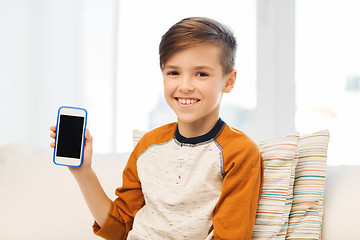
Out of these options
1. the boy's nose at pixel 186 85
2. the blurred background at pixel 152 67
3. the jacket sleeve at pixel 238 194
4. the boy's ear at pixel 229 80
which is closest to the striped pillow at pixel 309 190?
the jacket sleeve at pixel 238 194

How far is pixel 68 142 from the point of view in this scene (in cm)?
114

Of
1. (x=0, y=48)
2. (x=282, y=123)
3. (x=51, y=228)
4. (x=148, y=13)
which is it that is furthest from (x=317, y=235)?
(x=0, y=48)

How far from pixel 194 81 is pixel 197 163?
21cm

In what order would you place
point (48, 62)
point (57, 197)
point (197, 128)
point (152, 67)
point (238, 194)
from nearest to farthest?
point (238, 194), point (197, 128), point (57, 197), point (48, 62), point (152, 67)

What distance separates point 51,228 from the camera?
1417 millimetres

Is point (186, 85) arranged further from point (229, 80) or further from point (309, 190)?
point (309, 190)

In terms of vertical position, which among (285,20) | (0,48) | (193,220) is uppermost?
(285,20)

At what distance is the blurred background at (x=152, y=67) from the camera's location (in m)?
2.38

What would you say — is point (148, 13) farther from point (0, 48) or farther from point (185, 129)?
point (185, 129)

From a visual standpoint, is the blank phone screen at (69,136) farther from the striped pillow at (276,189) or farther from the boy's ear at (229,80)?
the striped pillow at (276,189)

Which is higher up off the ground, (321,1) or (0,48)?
(321,1)

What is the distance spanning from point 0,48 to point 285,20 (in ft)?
4.92

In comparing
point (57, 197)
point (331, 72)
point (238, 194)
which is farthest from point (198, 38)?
point (331, 72)

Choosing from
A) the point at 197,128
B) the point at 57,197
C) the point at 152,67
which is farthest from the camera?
the point at 152,67
